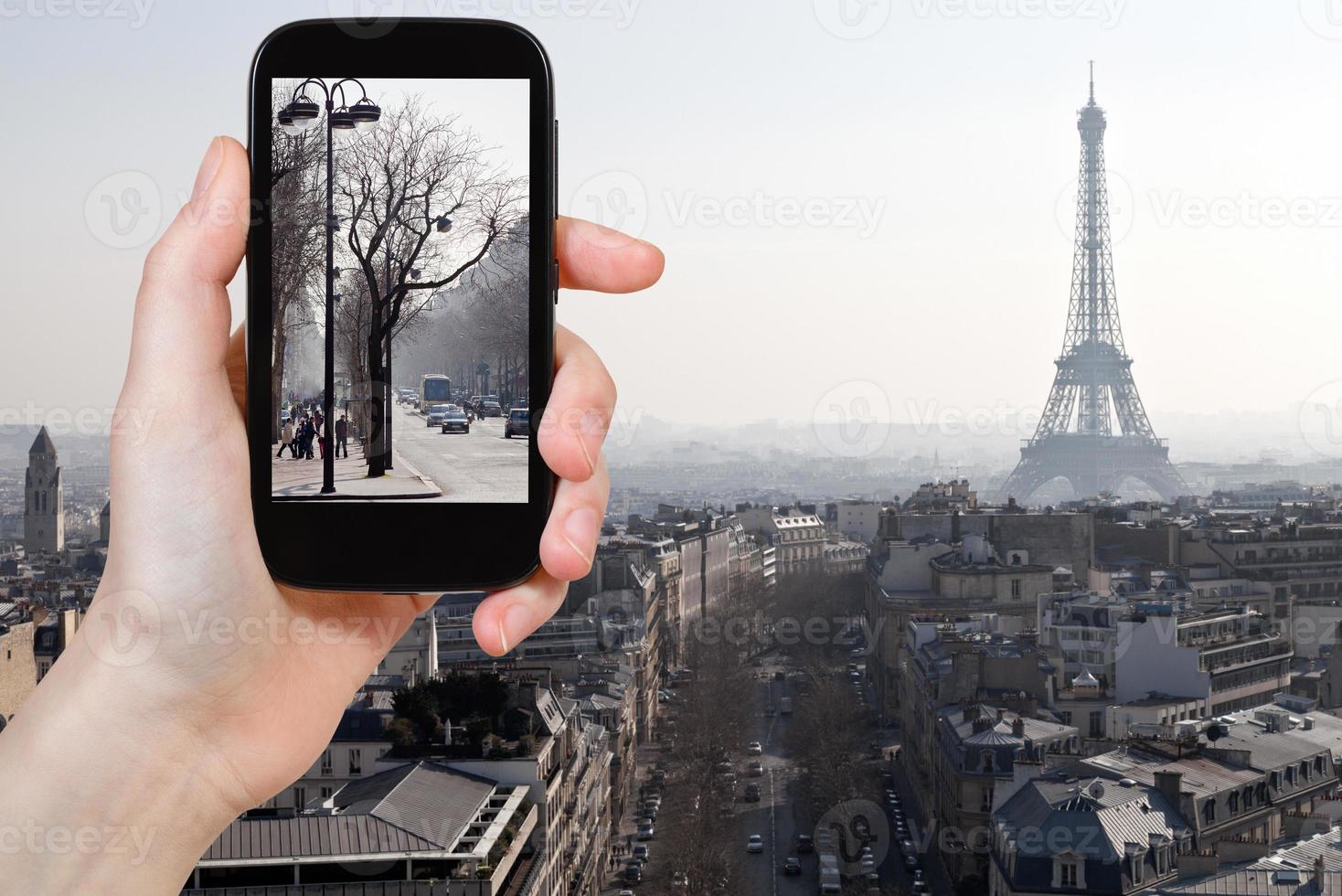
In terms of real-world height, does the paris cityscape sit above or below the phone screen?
below

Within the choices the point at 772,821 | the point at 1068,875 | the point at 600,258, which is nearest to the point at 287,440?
the point at 600,258

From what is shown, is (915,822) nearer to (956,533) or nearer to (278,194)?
(956,533)

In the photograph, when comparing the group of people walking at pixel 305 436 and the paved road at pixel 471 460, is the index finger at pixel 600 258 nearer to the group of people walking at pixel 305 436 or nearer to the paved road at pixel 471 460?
the paved road at pixel 471 460

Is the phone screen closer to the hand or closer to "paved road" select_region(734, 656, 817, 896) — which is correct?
the hand

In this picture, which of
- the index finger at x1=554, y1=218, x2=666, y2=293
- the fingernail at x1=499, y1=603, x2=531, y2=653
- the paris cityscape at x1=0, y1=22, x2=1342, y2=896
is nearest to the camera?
the fingernail at x1=499, y1=603, x2=531, y2=653

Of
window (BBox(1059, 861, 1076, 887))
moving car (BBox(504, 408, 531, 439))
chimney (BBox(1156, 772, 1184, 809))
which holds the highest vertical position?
moving car (BBox(504, 408, 531, 439))

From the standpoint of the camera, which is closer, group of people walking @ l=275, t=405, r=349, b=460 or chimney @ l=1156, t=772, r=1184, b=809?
group of people walking @ l=275, t=405, r=349, b=460

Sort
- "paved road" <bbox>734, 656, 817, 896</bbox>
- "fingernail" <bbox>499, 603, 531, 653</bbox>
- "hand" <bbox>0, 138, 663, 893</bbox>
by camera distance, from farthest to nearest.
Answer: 1. "paved road" <bbox>734, 656, 817, 896</bbox>
2. "fingernail" <bbox>499, 603, 531, 653</bbox>
3. "hand" <bbox>0, 138, 663, 893</bbox>

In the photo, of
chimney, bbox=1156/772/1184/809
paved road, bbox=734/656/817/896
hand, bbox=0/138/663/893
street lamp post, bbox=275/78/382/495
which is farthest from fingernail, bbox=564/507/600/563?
paved road, bbox=734/656/817/896
